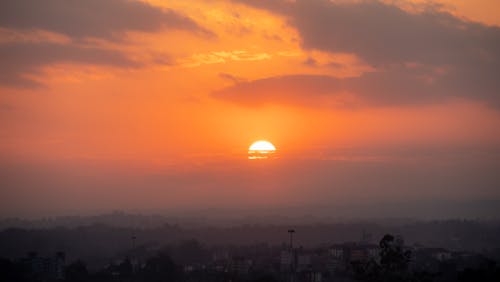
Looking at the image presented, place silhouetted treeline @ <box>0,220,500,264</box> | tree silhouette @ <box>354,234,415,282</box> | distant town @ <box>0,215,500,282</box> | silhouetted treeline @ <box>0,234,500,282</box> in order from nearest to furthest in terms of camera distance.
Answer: tree silhouette @ <box>354,234,415,282</box>, silhouetted treeline @ <box>0,234,500,282</box>, distant town @ <box>0,215,500,282</box>, silhouetted treeline @ <box>0,220,500,264</box>

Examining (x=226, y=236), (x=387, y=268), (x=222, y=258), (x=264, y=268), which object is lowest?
(x=264, y=268)

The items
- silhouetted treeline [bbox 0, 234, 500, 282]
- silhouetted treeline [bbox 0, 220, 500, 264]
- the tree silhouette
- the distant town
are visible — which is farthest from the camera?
silhouetted treeline [bbox 0, 220, 500, 264]

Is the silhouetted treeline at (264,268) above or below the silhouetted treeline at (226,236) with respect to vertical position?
below

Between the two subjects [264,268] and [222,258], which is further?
[222,258]

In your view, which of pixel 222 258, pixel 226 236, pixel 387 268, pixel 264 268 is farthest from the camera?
pixel 226 236

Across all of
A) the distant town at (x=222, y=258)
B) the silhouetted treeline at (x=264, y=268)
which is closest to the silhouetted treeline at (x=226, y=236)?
the distant town at (x=222, y=258)

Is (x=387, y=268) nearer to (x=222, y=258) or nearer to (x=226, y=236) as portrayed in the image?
(x=222, y=258)

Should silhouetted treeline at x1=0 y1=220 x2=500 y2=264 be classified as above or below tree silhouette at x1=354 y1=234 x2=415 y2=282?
above

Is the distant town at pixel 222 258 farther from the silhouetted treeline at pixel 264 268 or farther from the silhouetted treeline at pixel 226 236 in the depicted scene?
the silhouetted treeline at pixel 226 236

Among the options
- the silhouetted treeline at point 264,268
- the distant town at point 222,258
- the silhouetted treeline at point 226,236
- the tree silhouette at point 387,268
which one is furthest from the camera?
the silhouetted treeline at point 226,236

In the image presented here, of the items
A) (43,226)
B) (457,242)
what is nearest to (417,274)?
(457,242)

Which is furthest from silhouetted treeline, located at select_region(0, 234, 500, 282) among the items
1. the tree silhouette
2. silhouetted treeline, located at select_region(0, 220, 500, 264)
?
silhouetted treeline, located at select_region(0, 220, 500, 264)

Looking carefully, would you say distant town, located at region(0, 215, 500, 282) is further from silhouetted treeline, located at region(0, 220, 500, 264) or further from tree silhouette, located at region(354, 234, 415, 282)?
silhouetted treeline, located at region(0, 220, 500, 264)

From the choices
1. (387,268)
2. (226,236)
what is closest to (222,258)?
(226,236)
